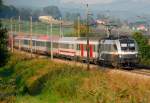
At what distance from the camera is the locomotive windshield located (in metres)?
45.3

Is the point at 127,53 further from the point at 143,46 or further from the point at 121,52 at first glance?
the point at 143,46

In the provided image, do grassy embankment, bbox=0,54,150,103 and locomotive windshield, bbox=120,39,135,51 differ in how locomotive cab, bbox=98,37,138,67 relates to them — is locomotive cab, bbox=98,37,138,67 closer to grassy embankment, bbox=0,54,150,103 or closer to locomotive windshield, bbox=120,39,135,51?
locomotive windshield, bbox=120,39,135,51

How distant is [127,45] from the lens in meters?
45.6

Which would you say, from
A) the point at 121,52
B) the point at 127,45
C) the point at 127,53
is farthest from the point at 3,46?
the point at 127,45

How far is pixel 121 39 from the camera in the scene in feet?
150

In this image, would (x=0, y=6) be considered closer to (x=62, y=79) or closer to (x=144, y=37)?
(x=62, y=79)

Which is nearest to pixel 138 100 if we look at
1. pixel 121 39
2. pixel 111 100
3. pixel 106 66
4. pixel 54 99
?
pixel 111 100

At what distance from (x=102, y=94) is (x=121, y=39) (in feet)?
60.6

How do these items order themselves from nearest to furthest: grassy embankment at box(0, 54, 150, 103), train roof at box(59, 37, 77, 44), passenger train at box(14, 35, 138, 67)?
grassy embankment at box(0, 54, 150, 103)
passenger train at box(14, 35, 138, 67)
train roof at box(59, 37, 77, 44)

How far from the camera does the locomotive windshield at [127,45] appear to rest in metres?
45.3

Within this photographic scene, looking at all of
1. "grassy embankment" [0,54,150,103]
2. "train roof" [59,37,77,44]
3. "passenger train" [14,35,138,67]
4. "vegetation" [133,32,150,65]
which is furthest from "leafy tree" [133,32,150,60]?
"grassy embankment" [0,54,150,103]

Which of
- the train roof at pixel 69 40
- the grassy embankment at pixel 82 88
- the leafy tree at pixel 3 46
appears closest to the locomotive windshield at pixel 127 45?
the grassy embankment at pixel 82 88

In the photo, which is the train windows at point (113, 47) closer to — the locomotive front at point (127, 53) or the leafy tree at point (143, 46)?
the locomotive front at point (127, 53)

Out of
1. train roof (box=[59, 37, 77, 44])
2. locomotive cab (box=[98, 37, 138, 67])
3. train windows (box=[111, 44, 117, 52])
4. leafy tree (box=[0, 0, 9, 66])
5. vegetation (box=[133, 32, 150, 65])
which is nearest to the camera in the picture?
leafy tree (box=[0, 0, 9, 66])
